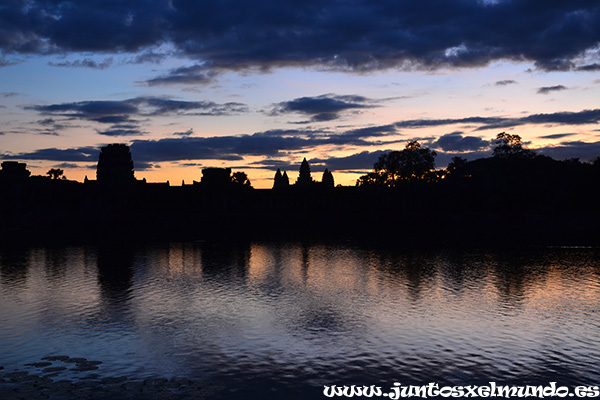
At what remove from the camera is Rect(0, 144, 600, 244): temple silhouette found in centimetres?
9981

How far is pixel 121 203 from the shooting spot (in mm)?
153250

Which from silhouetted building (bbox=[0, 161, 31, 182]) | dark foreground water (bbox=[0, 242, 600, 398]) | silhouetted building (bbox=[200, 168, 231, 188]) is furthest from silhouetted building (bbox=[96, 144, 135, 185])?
dark foreground water (bbox=[0, 242, 600, 398])

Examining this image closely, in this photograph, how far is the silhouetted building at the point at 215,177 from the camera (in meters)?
147

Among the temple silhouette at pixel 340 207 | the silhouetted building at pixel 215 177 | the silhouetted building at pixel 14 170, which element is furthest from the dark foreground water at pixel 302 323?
the silhouetted building at pixel 14 170

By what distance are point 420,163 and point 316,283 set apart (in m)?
126

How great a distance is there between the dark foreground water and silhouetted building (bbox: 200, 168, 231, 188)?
95.3m

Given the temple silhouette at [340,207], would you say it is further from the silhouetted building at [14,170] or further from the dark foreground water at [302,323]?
the dark foreground water at [302,323]

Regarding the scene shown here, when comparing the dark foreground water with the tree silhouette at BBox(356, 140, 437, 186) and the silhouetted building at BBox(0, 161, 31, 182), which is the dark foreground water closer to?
the tree silhouette at BBox(356, 140, 437, 186)

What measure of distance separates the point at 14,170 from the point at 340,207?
332 feet

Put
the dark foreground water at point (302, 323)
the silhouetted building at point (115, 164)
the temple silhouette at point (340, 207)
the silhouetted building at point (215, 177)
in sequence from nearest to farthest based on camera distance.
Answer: the dark foreground water at point (302, 323) → the temple silhouette at point (340, 207) → the silhouetted building at point (215, 177) → the silhouetted building at point (115, 164)

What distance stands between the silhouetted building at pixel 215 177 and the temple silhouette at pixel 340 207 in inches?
16.5

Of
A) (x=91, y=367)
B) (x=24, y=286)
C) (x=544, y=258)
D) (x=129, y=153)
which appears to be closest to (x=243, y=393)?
(x=91, y=367)

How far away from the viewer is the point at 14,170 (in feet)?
532

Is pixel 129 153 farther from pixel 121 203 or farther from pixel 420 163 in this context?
pixel 420 163
